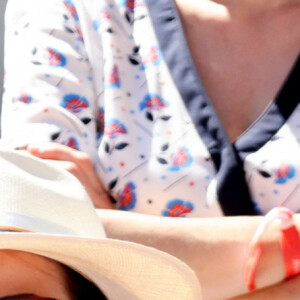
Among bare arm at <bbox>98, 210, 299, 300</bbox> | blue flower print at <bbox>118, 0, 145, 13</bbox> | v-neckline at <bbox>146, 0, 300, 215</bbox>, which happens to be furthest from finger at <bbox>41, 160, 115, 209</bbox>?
blue flower print at <bbox>118, 0, 145, 13</bbox>

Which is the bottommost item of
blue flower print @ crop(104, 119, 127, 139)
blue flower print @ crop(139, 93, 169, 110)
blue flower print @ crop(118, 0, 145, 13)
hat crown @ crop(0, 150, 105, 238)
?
blue flower print @ crop(104, 119, 127, 139)

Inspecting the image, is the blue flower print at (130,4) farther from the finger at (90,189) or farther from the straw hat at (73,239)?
the straw hat at (73,239)

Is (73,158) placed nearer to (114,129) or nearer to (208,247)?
(114,129)

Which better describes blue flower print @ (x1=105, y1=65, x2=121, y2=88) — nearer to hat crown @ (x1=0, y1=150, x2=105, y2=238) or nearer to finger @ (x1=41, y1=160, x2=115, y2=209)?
finger @ (x1=41, y1=160, x2=115, y2=209)

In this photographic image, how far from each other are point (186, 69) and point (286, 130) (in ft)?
0.83

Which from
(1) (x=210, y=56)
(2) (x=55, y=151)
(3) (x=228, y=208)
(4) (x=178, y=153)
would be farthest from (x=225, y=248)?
(1) (x=210, y=56)

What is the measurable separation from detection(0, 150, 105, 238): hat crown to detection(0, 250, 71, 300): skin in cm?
6

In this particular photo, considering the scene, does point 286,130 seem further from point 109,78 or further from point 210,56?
point 109,78

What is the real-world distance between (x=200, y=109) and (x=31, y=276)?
728mm

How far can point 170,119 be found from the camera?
5.53 feet

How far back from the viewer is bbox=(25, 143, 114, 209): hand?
61.7 inches

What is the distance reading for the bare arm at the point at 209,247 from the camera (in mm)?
1430

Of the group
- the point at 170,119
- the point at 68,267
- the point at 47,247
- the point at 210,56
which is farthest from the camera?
the point at 210,56

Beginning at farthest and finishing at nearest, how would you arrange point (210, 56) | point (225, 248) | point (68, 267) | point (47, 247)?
point (210, 56), point (225, 248), point (68, 267), point (47, 247)
